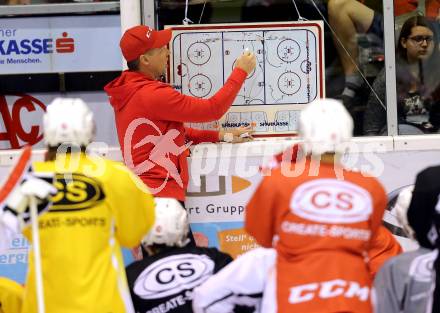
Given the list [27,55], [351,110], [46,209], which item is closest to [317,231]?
[46,209]

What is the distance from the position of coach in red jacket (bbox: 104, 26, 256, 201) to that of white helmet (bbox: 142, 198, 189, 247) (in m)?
1.05

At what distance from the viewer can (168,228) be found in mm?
4691

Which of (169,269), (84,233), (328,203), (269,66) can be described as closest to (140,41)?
(269,66)

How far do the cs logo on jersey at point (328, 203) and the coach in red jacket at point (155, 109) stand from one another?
5.95 feet

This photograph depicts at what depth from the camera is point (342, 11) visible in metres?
6.52

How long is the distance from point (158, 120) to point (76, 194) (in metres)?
1.59

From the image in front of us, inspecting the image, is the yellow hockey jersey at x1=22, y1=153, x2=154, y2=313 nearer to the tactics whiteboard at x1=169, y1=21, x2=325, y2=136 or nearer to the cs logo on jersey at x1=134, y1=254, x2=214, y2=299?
the cs logo on jersey at x1=134, y1=254, x2=214, y2=299

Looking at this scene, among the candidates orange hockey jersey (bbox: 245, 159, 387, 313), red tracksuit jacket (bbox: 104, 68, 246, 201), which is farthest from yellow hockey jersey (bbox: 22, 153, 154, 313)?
red tracksuit jacket (bbox: 104, 68, 246, 201)

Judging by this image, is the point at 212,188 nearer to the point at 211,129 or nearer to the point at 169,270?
the point at 211,129

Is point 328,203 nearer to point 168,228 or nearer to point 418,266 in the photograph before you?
point 418,266

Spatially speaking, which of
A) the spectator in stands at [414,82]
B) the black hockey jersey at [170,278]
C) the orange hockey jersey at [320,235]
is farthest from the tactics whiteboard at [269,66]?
the orange hockey jersey at [320,235]

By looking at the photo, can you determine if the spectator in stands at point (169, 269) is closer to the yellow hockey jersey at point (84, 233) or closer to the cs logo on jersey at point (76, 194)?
the yellow hockey jersey at point (84, 233)

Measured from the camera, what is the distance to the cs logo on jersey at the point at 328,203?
13.3ft

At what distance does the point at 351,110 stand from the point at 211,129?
935 millimetres
